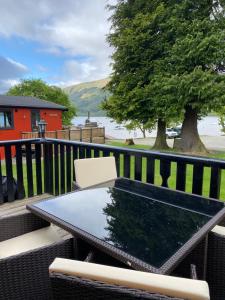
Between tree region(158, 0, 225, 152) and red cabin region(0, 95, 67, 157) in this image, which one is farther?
red cabin region(0, 95, 67, 157)

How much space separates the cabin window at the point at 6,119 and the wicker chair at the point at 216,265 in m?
Result: 14.3

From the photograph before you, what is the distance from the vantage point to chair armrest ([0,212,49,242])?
5.77 ft

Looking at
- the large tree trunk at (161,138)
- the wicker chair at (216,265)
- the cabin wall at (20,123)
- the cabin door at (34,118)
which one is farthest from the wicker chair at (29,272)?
the cabin door at (34,118)

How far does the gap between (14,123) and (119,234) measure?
14582 millimetres

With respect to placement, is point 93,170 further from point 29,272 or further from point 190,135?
point 190,135

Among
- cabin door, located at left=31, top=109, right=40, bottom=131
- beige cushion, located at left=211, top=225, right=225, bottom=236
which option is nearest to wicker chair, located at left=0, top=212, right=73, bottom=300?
beige cushion, located at left=211, top=225, right=225, bottom=236

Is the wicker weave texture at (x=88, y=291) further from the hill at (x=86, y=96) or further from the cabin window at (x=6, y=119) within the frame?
the hill at (x=86, y=96)

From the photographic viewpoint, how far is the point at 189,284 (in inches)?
27.1

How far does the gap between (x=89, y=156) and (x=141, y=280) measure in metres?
2.72

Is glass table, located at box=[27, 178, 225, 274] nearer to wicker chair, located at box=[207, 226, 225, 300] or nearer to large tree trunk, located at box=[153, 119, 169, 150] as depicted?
wicker chair, located at box=[207, 226, 225, 300]

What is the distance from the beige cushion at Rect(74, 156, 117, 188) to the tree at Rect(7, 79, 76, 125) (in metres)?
24.5

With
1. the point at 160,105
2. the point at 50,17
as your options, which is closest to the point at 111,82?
the point at 160,105

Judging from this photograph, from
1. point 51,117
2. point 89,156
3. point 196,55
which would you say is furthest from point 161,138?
point 89,156

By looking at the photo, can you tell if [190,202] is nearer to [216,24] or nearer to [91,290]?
[91,290]
